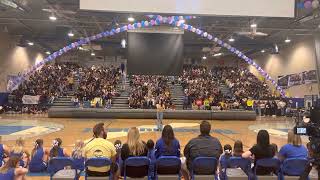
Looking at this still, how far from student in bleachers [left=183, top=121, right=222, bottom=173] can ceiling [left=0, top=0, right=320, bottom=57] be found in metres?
13.6

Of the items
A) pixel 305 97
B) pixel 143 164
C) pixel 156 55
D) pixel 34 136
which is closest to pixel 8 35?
pixel 156 55

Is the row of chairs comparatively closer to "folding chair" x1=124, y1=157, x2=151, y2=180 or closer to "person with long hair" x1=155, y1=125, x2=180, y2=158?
"folding chair" x1=124, y1=157, x2=151, y2=180

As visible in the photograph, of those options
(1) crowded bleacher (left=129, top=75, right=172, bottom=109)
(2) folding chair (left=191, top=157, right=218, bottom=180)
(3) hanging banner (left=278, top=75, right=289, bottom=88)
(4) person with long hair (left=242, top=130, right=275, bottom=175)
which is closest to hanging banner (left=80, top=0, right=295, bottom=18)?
(4) person with long hair (left=242, top=130, right=275, bottom=175)

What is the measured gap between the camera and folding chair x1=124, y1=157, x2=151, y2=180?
536 centimetres

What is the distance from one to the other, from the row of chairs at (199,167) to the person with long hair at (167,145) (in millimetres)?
298

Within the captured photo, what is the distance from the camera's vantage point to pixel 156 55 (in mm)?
20281

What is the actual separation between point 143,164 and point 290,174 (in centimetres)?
217

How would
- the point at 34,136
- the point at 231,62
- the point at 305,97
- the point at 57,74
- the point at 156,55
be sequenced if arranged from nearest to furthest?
the point at 34,136 < the point at 156,55 < the point at 305,97 < the point at 57,74 < the point at 231,62

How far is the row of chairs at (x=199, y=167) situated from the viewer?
536cm

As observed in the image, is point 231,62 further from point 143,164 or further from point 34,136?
point 143,164

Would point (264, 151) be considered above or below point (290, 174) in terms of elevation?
above

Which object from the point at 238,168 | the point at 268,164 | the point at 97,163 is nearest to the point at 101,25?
the point at 97,163

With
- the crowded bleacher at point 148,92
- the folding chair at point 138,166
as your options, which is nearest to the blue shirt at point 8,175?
the folding chair at point 138,166

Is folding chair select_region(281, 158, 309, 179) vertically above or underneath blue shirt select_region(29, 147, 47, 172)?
above
